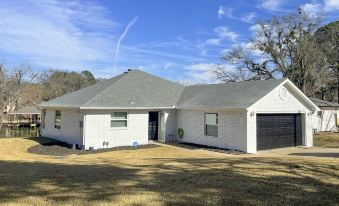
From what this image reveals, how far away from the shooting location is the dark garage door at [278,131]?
20.3m

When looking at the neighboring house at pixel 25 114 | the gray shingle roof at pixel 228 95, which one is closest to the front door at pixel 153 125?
the gray shingle roof at pixel 228 95

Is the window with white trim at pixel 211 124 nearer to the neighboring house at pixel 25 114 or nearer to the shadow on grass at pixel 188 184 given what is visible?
the shadow on grass at pixel 188 184

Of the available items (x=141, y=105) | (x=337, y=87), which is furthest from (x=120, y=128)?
(x=337, y=87)

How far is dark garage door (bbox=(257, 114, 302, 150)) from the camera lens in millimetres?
20281

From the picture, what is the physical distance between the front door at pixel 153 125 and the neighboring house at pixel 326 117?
55.8 feet

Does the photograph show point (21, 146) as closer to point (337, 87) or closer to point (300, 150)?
point (300, 150)

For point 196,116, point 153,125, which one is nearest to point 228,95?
point 196,116

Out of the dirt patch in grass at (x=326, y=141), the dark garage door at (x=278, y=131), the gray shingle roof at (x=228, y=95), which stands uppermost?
the gray shingle roof at (x=228, y=95)

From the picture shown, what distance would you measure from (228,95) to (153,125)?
6552mm

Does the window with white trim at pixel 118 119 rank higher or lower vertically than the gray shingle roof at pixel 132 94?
lower

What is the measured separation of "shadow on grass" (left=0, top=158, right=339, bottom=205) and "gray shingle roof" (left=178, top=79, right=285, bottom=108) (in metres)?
8.47

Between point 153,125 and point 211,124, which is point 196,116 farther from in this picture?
point 153,125

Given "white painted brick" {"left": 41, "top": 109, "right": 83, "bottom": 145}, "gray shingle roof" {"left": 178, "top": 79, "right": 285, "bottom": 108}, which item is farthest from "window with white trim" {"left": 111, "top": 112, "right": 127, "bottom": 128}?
"gray shingle roof" {"left": 178, "top": 79, "right": 285, "bottom": 108}

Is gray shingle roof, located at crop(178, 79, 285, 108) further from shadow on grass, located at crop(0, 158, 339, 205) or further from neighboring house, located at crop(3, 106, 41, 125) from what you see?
neighboring house, located at crop(3, 106, 41, 125)
